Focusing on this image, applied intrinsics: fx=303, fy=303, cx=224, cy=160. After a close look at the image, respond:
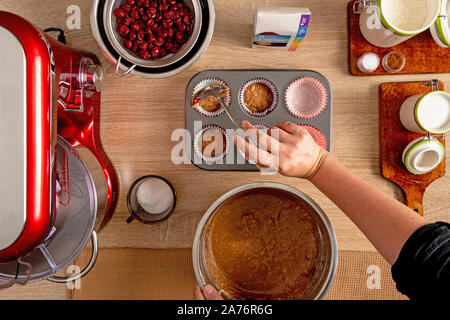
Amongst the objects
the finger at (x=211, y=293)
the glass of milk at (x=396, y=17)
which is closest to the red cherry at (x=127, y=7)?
the glass of milk at (x=396, y=17)

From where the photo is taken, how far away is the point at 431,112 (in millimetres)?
778

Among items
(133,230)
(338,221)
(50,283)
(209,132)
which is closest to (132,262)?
(133,230)

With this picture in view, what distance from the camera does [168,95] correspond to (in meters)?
0.86

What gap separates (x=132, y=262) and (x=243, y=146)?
1.62ft

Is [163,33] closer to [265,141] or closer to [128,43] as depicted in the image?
[128,43]

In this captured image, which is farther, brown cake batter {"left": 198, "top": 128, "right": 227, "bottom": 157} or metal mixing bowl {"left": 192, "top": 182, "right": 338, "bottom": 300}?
brown cake batter {"left": 198, "top": 128, "right": 227, "bottom": 157}

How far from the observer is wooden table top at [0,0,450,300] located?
2.78 ft

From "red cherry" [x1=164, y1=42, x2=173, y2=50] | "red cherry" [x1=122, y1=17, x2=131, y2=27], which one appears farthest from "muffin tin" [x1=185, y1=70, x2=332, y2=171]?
"red cherry" [x1=122, y1=17, x2=131, y2=27]

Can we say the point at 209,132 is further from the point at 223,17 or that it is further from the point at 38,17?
the point at 38,17

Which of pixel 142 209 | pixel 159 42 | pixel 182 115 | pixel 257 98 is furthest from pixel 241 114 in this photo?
pixel 142 209

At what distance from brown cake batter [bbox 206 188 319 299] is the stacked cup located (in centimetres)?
34

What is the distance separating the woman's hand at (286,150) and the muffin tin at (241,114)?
5.2 inches

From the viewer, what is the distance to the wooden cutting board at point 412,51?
0.83m

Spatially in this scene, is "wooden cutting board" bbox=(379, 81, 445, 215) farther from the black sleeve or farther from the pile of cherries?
the pile of cherries
